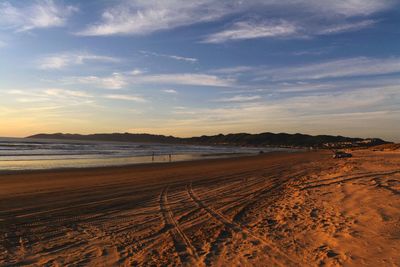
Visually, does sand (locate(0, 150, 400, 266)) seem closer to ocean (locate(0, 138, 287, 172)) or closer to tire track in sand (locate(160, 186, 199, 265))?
tire track in sand (locate(160, 186, 199, 265))

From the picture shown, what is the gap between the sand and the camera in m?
5.63

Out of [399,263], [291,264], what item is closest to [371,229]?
[399,263]

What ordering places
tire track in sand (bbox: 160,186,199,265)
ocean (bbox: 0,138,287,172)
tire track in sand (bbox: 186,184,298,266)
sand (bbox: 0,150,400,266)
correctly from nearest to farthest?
tire track in sand (bbox: 186,184,298,266) < sand (bbox: 0,150,400,266) < tire track in sand (bbox: 160,186,199,265) < ocean (bbox: 0,138,287,172)

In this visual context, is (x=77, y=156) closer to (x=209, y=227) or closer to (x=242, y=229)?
(x=209, y=227)

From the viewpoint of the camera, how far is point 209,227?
7.61 metres

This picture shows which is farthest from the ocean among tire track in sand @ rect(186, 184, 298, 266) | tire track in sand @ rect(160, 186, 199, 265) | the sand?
tire track in sand @ rect(160, 186, 199, 265)

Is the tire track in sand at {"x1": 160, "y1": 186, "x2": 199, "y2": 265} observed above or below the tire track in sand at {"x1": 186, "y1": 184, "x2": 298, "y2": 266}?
below

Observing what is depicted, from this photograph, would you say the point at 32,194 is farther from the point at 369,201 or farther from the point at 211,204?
the point at 369,201

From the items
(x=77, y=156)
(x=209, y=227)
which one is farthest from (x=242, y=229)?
(x=77, y=156)

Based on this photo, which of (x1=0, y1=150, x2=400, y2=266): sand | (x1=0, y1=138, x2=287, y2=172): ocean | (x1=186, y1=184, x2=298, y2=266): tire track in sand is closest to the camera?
(x1=186, y1=184, x2=298, y2=266): tire track in sand

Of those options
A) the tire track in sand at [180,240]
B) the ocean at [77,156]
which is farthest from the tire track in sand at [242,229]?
the ocean at [77,156]

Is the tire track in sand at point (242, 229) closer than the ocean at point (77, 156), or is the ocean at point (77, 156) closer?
the tire track in sand at point (242, 229)

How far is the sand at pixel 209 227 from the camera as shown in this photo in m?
5.63

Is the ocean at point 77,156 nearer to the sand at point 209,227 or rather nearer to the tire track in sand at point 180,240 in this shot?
the sand at point 209,227
